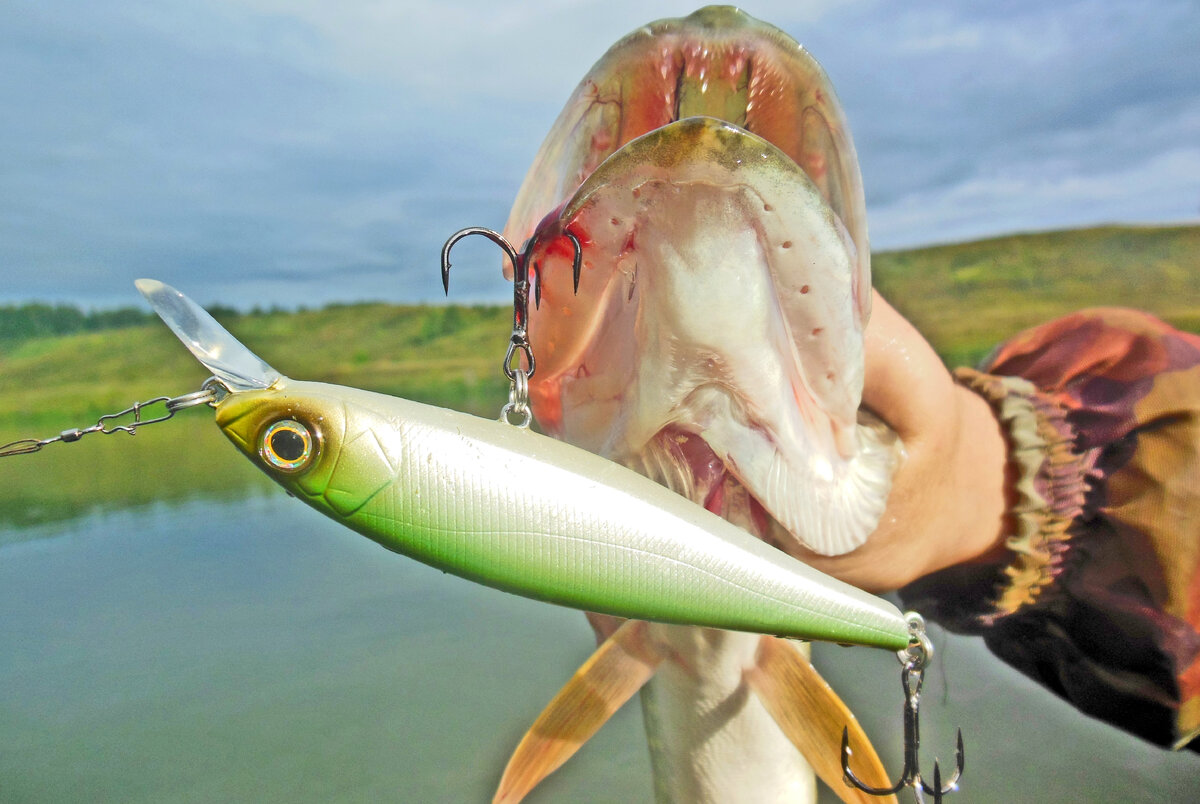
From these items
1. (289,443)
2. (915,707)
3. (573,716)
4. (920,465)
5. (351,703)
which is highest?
(289,443)

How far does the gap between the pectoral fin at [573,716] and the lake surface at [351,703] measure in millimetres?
650

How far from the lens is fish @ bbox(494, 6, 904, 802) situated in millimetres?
426

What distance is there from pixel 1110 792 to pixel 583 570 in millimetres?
1850

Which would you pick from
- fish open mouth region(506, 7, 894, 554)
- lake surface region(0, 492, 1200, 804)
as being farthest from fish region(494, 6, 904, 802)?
lake surface region(0, 492, 1200, 804)

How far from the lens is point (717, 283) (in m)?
0.44

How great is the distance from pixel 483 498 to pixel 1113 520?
0.78 metres

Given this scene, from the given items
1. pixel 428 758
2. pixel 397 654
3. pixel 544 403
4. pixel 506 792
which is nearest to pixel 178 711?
pixel 397 654

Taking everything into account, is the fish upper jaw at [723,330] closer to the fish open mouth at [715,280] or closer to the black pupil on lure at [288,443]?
the fish open mouth at [715,280]

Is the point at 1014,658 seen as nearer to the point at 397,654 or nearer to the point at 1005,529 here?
the point at 1005,529

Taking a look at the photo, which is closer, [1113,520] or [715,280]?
[715,280]

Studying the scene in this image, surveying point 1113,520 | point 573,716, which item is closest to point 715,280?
point 573,716

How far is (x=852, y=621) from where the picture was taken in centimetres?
46

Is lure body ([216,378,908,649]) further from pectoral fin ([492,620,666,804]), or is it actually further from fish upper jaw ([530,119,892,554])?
pectoral fin ([492,620,666,804])

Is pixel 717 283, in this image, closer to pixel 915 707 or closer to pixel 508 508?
pixel 508 508
